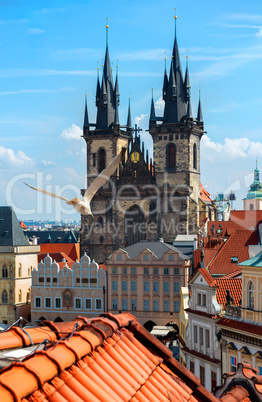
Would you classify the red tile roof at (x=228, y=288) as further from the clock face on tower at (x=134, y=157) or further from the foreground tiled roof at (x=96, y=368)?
the clock face on tower at (x=134, y=157)

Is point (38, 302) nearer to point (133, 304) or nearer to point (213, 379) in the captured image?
point (133, 304)

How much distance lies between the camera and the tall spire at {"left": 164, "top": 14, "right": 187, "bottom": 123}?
7575 centimetres

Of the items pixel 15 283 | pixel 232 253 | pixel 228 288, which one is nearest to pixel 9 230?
pixel 15 283

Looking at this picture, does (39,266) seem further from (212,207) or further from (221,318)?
(221,318)

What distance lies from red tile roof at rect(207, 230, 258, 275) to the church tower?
111 feet

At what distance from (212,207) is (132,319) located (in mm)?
82785

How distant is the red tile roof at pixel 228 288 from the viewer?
26139 mm

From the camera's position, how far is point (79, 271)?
62.3m

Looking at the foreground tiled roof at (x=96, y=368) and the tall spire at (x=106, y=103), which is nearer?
the foreground tiled roof at (x=96, y=368)

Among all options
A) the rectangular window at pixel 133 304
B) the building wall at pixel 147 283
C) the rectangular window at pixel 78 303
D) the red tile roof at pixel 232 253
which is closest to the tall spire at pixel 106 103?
the building wall at pixel 147 283

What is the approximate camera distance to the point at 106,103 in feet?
268

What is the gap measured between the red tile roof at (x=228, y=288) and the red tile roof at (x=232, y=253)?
7846mm

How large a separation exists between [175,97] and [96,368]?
236 feet

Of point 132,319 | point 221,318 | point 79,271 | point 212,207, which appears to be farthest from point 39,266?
point 132,319
